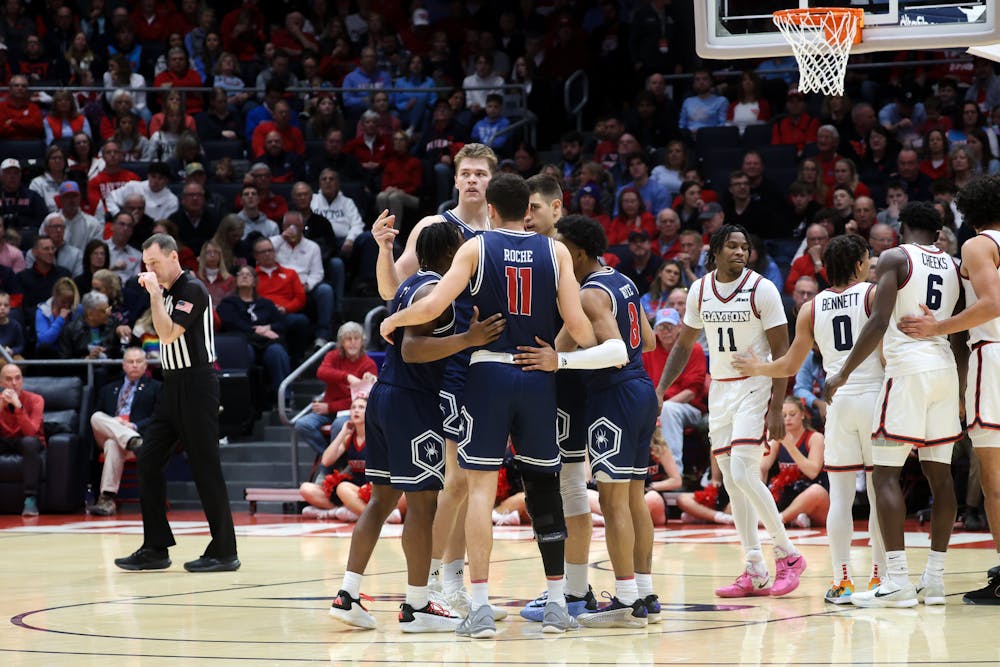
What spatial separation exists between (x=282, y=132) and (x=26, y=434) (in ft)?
19.0

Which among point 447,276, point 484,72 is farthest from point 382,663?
point 484,72

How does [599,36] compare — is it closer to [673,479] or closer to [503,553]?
[673,479]

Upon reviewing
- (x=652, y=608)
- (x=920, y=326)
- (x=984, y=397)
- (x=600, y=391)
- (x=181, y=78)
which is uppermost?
(x=181, y=78)

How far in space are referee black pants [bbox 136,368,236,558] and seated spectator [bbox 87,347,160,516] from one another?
4.58 m

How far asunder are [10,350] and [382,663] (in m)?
10.2

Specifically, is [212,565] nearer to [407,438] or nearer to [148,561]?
[148,561]

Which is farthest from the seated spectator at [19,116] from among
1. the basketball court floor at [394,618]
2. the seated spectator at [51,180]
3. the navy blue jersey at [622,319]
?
the navy blue jersey at [622,319]

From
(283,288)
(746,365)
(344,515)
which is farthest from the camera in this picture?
(283,288)

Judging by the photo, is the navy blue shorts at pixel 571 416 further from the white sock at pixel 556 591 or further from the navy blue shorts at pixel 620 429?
the white sock at pixel 556 591

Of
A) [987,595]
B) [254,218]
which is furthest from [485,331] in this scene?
[254,218]

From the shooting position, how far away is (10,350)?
14578 mm

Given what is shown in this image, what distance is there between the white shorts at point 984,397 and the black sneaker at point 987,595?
2.38 feet

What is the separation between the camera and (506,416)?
615 centimetres

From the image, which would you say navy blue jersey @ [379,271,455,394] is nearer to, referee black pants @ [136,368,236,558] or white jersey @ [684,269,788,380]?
white jersey @ [684,269,788,380]
